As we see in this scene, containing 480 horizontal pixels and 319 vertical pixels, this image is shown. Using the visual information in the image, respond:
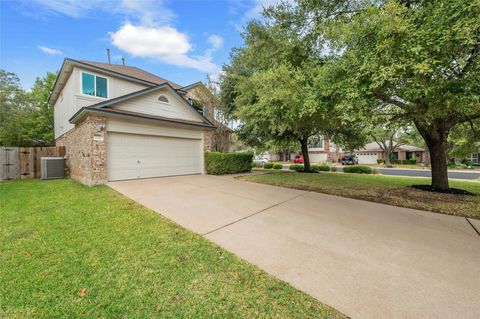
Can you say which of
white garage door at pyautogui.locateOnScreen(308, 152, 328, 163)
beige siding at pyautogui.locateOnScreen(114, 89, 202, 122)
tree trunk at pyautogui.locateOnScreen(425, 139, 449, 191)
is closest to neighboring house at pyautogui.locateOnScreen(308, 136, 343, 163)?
white garage door at pyautogui.locateOnScreen(308, 152, 328, 163)

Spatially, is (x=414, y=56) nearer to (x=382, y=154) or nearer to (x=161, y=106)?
(x=161, y=106)

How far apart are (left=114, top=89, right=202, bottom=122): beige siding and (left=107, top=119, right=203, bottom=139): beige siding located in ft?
3.16

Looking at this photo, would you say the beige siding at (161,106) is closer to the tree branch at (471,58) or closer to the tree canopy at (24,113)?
the tree branch at (471,58)

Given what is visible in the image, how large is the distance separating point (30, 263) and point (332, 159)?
4055cm

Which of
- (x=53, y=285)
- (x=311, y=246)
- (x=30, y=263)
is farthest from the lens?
(x=311, y=246)

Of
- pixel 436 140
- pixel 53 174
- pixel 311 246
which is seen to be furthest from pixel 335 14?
pixel 53 174

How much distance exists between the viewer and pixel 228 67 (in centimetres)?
1479

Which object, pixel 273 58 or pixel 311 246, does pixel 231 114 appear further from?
pixel 311 246

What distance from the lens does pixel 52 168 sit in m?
10.2

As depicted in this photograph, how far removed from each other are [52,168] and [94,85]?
4879 millimetres

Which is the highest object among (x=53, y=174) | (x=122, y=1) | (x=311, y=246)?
(x=122, y=1)

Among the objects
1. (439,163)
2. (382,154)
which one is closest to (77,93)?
(439,163)

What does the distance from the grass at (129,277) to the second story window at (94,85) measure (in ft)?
29.4

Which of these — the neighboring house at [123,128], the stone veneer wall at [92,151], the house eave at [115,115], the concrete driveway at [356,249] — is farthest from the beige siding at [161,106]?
the concrete driveway at [356,249]
